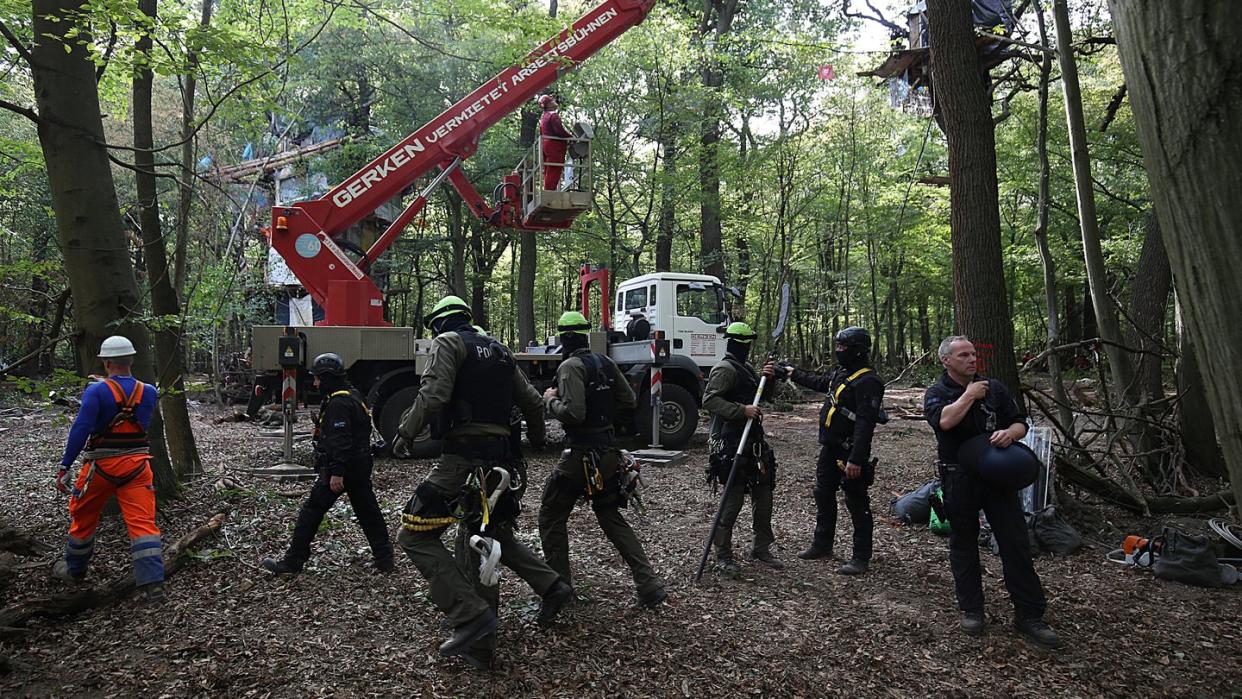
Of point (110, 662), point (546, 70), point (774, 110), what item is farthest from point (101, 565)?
point (774, 110)

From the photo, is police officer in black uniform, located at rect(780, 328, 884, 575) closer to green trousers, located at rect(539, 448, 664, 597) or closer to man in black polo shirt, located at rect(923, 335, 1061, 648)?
man in black polo shirt, located at rect(923, 335, 1061, 648)

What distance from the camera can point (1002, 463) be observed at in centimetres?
381

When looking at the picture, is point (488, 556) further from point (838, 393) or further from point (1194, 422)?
point (1194, 422)

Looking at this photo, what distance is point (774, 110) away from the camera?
747 inches

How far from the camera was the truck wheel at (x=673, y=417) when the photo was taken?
32.5ft

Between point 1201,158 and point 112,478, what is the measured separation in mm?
5528

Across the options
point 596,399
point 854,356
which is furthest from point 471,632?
point 854,356

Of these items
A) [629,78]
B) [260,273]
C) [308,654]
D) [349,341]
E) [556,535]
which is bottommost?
[308,654]

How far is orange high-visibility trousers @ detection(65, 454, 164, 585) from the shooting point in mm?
4289

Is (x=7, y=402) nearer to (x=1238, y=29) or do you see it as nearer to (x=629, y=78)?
(x=629, y=78)

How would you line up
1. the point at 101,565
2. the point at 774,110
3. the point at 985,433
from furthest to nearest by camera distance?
the point at 774,110
the point at 101,565
the point at 985,433

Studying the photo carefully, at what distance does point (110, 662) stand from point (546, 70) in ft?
29.5

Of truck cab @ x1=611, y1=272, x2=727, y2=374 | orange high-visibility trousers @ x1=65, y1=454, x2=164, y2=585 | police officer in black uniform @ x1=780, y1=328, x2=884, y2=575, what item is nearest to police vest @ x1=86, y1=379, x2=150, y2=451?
orange high-visibility trousers @ x1=65, y1=454, x2=164, y2=585

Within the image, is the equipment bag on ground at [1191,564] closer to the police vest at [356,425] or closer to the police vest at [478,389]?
the police vest at [478,389]
